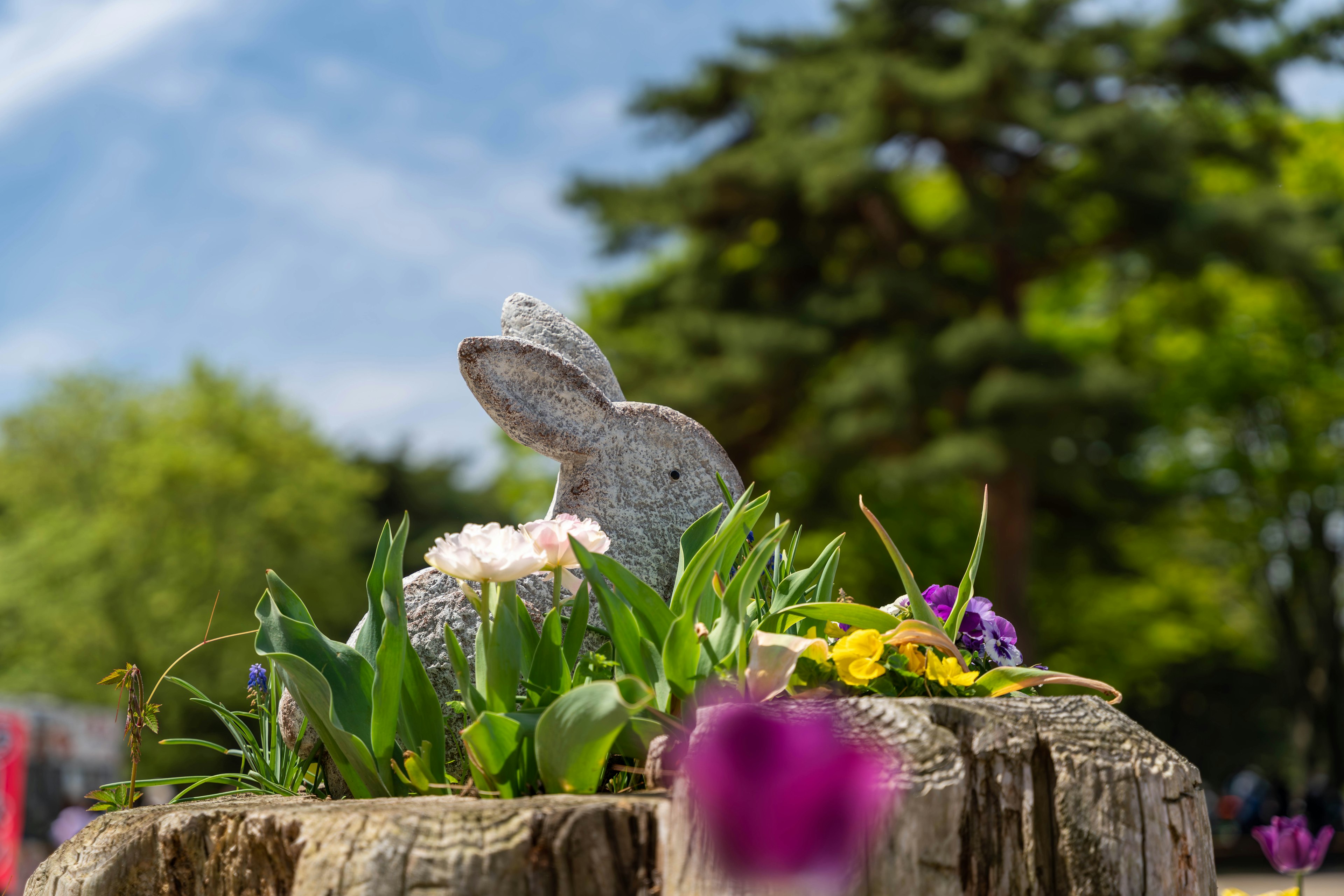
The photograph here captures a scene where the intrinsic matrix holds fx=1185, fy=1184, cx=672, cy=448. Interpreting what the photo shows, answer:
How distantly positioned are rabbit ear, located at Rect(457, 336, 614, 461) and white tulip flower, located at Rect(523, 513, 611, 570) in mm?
772

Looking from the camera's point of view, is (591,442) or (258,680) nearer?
(258,680)

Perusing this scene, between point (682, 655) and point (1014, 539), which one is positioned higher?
point (1014, 539)

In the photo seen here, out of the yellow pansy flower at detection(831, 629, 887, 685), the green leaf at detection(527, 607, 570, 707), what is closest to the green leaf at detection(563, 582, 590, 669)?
the green leaf at detection(527, 607, 570, 707)

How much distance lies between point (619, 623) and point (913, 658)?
652mm

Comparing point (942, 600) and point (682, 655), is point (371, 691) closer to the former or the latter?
point (682, 655)

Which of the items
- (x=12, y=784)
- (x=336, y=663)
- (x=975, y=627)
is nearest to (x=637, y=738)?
(x=336, y=663)

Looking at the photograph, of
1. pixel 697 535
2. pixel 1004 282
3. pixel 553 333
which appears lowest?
pixel 697 535

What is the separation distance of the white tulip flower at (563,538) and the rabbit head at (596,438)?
79cm

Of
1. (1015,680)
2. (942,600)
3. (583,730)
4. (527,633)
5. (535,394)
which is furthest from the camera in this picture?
(535,394)

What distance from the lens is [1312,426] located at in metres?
19.9

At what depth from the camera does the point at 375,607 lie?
9.30ft

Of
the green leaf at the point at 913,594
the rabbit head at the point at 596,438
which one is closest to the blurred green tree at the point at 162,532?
the rabbit head at the point at 596,438

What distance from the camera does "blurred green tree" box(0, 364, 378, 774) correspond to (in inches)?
987

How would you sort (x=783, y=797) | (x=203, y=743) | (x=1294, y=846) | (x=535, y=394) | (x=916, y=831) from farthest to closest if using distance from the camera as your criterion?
(x=1294, y=846)
(x=535, y=394)
(x=203, y=743)
(x=916, y=831)
(x=783, y=797)
